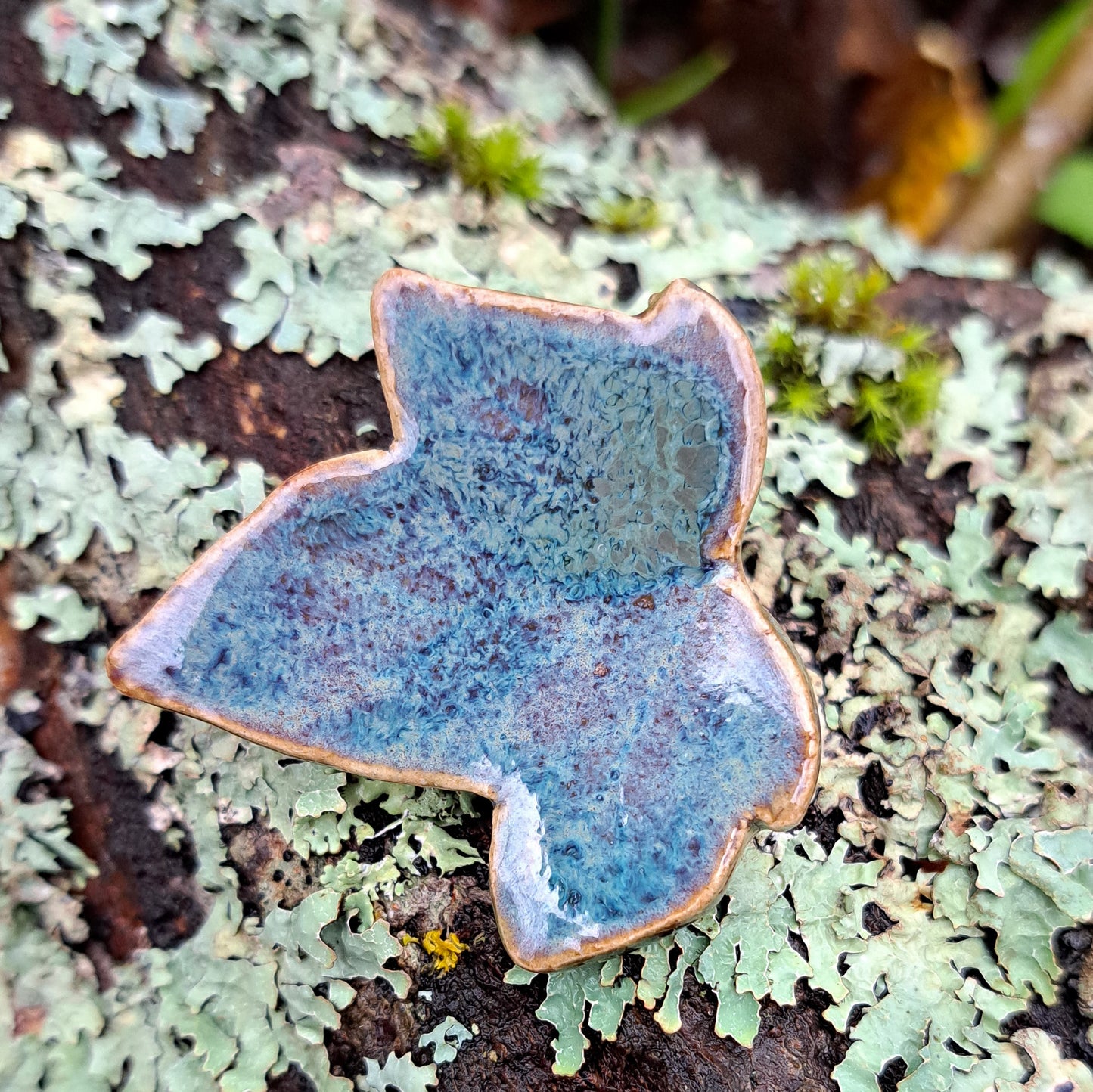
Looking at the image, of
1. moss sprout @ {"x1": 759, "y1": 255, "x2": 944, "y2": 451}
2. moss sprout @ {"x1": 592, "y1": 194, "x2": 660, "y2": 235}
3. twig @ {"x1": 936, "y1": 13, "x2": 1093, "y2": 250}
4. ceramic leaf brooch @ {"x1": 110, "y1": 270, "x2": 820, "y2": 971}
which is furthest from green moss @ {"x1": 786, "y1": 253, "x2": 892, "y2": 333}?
twig @ {"x1": 936, "y1": 13, "x2": 1093, "y2": 250}

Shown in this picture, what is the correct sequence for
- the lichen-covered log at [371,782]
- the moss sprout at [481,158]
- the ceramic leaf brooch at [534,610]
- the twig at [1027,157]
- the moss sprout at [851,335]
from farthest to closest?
the twig at [1027,157] < the moss sprout at [481,158] < the moss sprout at [851,335] < the lichen-covered log at [371,782] < the ceramic leaf brooch at [534,610]

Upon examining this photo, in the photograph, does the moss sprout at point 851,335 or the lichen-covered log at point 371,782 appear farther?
the moss sprout at point 851,335

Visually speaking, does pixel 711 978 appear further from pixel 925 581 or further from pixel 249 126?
pixel 249 126

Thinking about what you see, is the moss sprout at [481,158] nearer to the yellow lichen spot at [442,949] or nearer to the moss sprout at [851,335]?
the moss sprout at [851,335]

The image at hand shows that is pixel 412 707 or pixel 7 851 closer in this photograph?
pixel 412 707

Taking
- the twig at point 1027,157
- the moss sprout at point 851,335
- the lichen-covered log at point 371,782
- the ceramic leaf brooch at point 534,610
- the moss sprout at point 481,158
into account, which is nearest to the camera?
the ceramic leaf brooch at point 534,610

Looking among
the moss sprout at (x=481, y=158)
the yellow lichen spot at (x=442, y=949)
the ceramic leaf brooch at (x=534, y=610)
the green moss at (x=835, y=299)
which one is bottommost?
the yellow lichen spot at (x=442, y=949)

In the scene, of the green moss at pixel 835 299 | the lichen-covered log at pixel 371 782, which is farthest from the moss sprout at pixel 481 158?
the green moss at pixel 835 299

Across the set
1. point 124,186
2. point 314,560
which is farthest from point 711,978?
point 124,186
